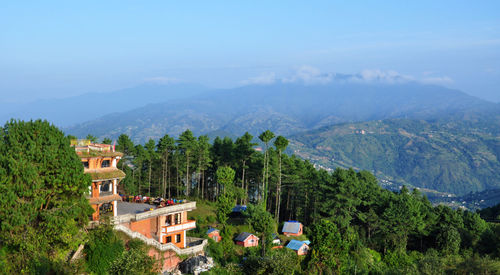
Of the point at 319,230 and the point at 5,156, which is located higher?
the point at 5,156

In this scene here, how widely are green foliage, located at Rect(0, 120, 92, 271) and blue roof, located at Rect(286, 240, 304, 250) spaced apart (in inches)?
1153

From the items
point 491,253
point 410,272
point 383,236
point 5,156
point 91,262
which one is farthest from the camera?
point 383,236

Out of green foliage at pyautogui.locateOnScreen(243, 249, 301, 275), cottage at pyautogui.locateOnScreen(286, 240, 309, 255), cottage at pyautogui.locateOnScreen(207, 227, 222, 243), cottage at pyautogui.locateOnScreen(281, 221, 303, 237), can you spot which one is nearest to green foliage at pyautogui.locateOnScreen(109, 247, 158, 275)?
green foliage at pyautogui.locateOnScreen(243, 249, 301, 275)

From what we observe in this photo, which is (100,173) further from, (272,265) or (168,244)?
(272,265)

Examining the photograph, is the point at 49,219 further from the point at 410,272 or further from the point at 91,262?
the point at 410,272

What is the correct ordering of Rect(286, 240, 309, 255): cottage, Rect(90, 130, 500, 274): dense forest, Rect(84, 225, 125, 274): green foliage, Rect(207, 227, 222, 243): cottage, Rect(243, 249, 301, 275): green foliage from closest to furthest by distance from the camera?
1. Rect(84, 225, 125, 274): green foliage
2. Rect(243, 249, 301, 275): green foliage
3. Rect(207, 227, 222, 243): cottage
4. Rect(286, 240, 309, 255): cottage
5. Rect(90, 130, 500, 274): dense forest

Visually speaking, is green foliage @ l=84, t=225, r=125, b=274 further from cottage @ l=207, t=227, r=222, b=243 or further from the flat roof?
cottage @ l=207, t=227, r=222, b=243

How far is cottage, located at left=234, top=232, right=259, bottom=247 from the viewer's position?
176 feet

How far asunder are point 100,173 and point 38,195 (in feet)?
28.8

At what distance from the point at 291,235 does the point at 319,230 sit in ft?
52.1

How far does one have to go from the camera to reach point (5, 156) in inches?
1174

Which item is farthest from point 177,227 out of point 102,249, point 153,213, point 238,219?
point 238,219

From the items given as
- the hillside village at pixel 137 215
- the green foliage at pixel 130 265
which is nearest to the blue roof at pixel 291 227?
the hillside village at pixel 137 215

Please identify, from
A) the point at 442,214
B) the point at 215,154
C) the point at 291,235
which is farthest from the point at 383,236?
the point at 215,154
